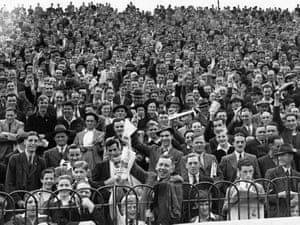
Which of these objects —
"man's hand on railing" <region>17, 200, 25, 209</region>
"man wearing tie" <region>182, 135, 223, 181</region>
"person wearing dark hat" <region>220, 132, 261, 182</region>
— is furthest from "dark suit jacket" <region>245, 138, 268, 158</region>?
"man's hand on railing" <region>17, 200, 25, 209</region>

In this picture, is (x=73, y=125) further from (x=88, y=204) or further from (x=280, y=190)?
(x=280, y=190)

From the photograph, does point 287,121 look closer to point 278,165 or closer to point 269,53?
point 278,165

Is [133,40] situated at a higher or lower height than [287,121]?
higher

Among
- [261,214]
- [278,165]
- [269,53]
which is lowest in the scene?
[261,214]

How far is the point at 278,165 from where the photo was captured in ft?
36.7

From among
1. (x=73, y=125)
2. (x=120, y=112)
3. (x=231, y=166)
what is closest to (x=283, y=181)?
(x=231, y=166)

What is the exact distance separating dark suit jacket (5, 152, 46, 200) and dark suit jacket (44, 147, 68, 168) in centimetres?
20

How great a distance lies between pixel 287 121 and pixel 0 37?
1228cm

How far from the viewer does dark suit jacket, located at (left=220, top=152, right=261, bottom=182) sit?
1109cm

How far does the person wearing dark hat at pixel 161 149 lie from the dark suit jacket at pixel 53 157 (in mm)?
1178

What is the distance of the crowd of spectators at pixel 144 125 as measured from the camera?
9.70 metres

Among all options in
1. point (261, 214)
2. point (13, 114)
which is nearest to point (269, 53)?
point (13, 114)

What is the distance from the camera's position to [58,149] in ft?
39.1

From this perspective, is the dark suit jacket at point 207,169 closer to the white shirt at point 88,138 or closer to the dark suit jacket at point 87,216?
the dark suit jacket at point 87,216
